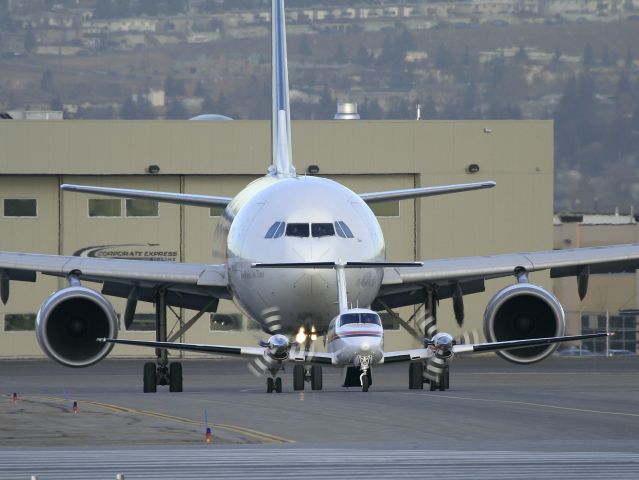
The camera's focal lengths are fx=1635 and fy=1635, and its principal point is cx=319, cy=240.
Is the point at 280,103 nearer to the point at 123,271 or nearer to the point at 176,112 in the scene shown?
the point at 123,271

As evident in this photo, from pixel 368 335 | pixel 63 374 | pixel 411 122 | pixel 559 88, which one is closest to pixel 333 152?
pixel 411 122

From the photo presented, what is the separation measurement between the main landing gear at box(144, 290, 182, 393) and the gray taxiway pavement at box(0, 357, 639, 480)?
61.8 inches

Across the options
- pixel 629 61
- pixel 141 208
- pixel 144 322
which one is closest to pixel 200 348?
pixel 141 208

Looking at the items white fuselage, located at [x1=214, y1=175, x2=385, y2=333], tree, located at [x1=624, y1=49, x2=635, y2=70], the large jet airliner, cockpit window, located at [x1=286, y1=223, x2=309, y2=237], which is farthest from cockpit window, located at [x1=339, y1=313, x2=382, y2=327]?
tree, located at [x1=624, y1=49, x2=635, y2=70]

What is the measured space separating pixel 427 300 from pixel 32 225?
25540mm

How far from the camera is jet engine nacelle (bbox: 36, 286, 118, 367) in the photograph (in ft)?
115

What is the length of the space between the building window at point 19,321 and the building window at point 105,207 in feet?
14.7

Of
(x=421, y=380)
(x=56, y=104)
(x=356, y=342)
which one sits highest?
(x=56, y=104)

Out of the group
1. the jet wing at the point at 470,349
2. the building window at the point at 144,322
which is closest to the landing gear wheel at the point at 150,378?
the jet wing at the point at 470,349

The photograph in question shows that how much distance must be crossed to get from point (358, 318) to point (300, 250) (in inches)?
139

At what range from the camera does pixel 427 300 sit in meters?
38.8

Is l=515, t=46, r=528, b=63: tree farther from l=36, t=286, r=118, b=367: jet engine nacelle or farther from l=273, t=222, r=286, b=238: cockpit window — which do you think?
l=273, t=222, r=286, b=238: cockpit window

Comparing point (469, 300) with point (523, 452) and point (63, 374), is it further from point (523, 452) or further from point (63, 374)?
point (523, 452)

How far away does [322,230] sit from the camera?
33.6 meters
